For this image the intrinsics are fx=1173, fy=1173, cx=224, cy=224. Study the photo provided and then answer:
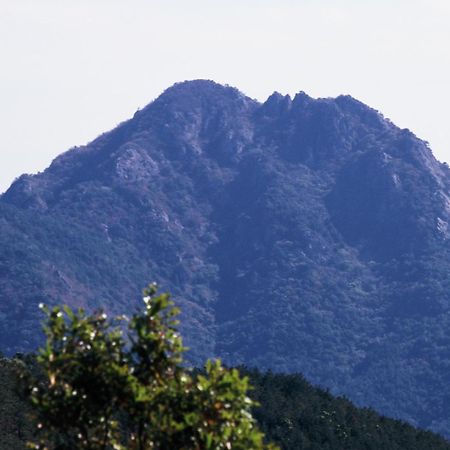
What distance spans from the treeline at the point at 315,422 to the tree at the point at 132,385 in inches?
2073

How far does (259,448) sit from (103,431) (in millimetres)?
3147

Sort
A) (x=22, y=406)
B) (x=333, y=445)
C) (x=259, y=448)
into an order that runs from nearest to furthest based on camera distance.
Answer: (x=259, y=448), (x=22, y=406), (x=333, y=445)

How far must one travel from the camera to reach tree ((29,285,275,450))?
21734 mm

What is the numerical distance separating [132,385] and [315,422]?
73.4 meters

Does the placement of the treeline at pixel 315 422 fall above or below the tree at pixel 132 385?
above

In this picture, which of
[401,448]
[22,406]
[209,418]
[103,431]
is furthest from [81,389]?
[401,448]

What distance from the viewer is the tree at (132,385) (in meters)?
21.7

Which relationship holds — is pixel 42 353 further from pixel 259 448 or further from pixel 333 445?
pixel 333 445

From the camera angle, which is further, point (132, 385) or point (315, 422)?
point (315, 422)

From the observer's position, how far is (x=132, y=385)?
72.1ft

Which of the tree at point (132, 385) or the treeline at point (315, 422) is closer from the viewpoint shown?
the tree at point (132, 385)

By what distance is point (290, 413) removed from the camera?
9244 centimetres

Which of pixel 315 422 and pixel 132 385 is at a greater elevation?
pixel 315 422

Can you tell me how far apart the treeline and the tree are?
173 ft
